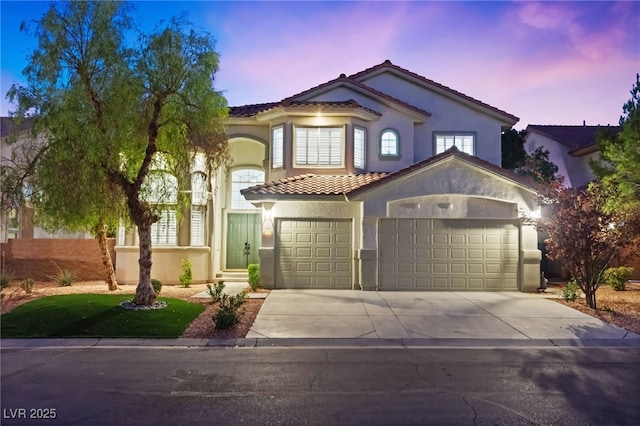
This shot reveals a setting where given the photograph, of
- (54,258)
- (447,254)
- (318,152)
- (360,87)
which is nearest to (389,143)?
(360,87)

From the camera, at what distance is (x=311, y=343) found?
8.53 m

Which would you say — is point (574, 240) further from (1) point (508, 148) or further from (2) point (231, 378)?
(1) point (508, 148)

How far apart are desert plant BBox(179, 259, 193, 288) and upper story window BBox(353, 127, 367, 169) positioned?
7030 mm

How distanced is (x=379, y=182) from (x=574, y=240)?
564 cm

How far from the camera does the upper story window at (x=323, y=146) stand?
16984mm

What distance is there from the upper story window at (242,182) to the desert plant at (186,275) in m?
3.86

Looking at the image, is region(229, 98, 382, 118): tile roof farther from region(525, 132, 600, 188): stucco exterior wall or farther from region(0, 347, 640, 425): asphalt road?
region(525, 132, 600, 188): stucco exterior wall

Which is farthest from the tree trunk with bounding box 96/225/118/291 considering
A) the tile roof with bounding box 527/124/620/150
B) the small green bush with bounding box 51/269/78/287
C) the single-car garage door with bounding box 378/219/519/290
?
the tile roof with bounding box 527/124/620/150

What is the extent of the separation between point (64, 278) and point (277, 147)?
871 cm

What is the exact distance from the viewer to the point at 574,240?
11695 millimetres

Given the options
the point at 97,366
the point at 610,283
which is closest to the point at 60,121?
the point at 97,366

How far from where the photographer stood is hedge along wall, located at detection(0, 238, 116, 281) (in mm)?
16734

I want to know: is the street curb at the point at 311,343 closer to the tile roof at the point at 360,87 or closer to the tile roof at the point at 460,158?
the tile roof at the point at 460,158

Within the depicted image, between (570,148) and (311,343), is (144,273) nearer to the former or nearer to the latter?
(311,343)
